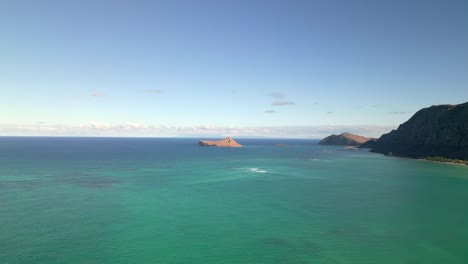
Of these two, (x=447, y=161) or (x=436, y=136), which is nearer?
(x=447, y=161)

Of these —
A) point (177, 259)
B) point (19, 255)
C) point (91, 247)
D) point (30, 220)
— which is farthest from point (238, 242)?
point (30, 220)

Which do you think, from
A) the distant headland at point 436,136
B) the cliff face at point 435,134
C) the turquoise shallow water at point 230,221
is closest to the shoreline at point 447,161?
the distant headland at point 436,136

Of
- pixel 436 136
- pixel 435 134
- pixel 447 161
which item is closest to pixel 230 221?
pixel 447 161

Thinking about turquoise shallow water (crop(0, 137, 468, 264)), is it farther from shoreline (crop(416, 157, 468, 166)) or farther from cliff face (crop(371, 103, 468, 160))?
cliff face (crop(371, 103, 468, 160))

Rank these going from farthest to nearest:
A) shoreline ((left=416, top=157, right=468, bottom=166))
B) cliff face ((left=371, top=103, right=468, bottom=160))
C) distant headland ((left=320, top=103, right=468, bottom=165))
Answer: cliff face ((left=371, top=103, right=468, bottom=160)), distant headland ((left=320, top=103, right=468, bottom=165)), shoreline ((left=416, top=157, right=468, bottom=166))

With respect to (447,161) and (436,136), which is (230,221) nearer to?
(447,161)

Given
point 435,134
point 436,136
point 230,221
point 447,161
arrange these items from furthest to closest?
point 435,134 → point 436,136 → point 447,161 → point 230,221

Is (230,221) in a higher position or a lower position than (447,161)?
lower

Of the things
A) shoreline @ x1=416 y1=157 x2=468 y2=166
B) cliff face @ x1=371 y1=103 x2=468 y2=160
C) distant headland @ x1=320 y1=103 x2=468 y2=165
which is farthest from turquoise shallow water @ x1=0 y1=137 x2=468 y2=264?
cliff face @ x1=371 y1=103 x2=468 y2=160
